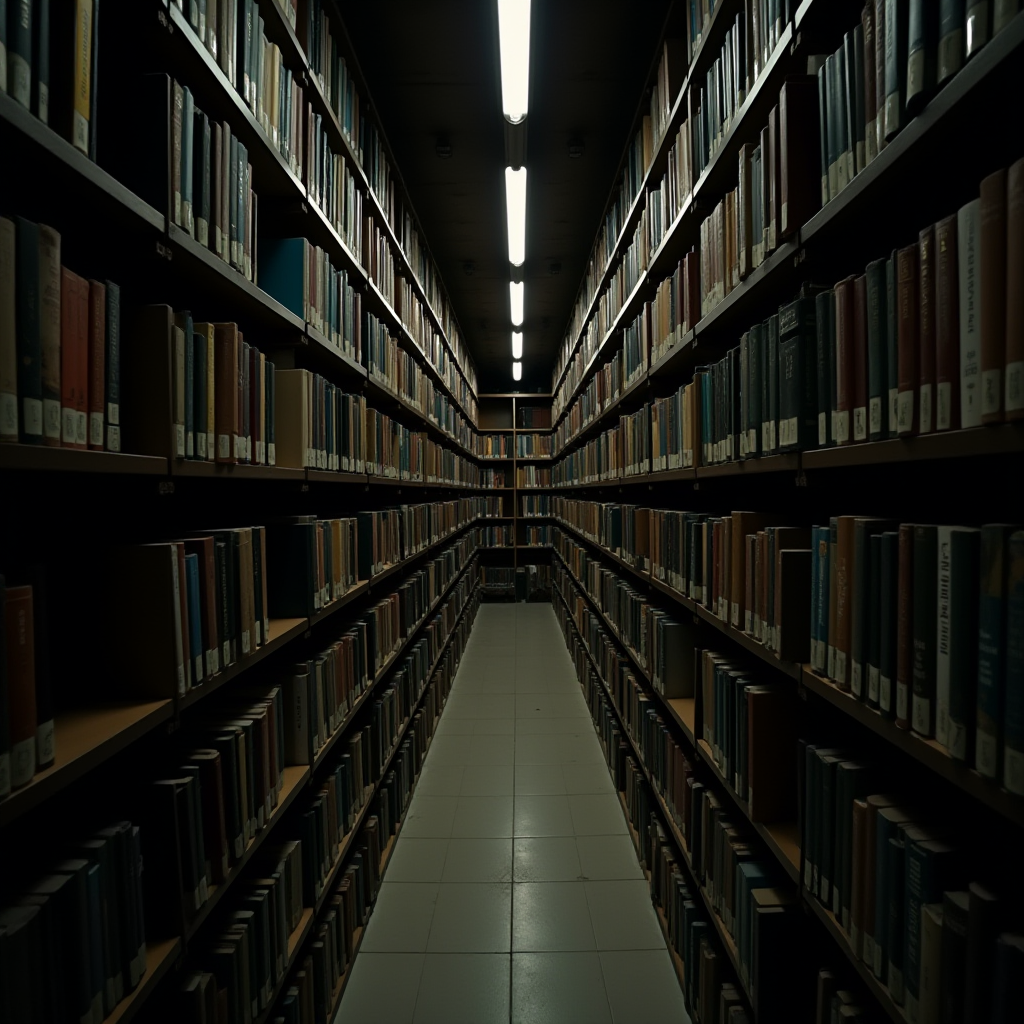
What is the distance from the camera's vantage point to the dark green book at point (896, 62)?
91 cm

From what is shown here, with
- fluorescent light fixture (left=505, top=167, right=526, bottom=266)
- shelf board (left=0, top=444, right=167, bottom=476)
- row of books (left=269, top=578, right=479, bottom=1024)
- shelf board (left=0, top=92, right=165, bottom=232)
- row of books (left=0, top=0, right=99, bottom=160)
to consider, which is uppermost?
fluorescent light fixture (left=505, top=167, right=526, bottom=266)

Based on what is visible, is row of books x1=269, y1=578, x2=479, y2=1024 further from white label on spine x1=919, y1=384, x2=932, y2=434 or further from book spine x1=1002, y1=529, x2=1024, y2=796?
white label on spine x1=919, y1=384, x2=932, y2=434

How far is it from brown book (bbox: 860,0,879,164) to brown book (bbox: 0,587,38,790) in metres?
1.36

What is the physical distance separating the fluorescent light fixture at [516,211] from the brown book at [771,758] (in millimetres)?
3020

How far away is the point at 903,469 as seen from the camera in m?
1.33

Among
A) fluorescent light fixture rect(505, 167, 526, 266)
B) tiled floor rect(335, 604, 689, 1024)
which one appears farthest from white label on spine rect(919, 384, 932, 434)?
fluorescent light fixture rect(505, 167, 526, 266)

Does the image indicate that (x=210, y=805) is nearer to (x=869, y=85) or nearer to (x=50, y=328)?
(x=50, y=328)

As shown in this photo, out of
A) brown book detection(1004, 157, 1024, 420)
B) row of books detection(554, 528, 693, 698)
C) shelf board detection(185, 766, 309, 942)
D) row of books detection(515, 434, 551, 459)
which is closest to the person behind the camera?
brown book detection(1004, 157, 1024, 420)

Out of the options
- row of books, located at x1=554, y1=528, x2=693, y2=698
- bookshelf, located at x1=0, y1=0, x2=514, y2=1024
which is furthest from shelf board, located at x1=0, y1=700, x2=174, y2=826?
row of books, located at x1=554, y1=528, x2=693, y2=698

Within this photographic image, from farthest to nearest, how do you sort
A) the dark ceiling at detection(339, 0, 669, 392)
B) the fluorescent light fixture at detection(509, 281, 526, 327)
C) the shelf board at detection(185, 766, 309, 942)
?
the fluorescent light fixture at detection(509, 281, 526, 327) → the dark ceiling at detection(339, 0, 669, 392) → the shelf board at detection(185, 766, 309, 942)

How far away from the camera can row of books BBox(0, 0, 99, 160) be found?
806 mm

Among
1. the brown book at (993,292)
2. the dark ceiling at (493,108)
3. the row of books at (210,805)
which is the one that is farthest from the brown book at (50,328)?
the dark ceiling at (493,108)

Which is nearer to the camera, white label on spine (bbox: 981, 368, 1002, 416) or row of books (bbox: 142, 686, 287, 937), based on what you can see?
white label on spine (bbox: 981, 368, 1002, 416)

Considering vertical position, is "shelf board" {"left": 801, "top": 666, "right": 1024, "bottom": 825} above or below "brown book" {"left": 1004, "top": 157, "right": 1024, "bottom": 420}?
below
